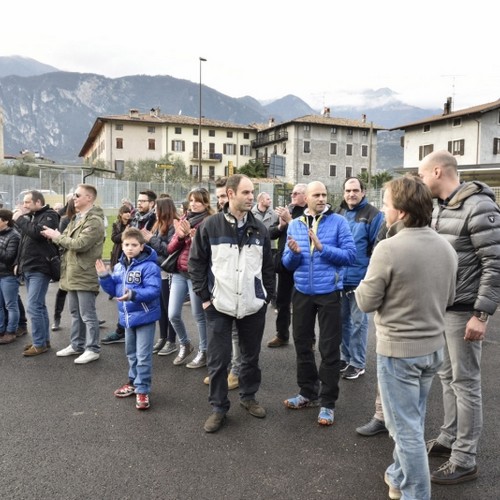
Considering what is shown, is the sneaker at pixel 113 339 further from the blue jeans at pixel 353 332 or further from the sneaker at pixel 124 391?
the blue jeans at pixel 353 332

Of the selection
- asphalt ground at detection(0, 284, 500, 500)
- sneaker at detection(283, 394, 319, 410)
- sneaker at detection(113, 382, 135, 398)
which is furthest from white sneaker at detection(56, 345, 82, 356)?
sneaker at detection(283, 394, 319, 410)

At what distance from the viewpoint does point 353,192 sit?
4934mm

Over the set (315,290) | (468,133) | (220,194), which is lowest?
(315,290)

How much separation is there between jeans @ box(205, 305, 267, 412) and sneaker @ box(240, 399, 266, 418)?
3cm

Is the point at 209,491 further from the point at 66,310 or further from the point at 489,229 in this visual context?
the point at 66,310

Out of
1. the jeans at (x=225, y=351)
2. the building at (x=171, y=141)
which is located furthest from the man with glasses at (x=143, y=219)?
the building at (x=171, y=141)

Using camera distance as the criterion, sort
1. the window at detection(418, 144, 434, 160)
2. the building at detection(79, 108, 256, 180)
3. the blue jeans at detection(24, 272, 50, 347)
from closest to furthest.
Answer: the blue jeans at detection(24, 272, 50, 347) < the window at detection(418, 144, 434, 160) < the building at detection(79, 108, 256, 180)

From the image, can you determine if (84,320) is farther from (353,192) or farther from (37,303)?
(353,192)

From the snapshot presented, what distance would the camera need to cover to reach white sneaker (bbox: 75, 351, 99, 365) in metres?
5.41

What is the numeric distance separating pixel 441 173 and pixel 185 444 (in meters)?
2.74

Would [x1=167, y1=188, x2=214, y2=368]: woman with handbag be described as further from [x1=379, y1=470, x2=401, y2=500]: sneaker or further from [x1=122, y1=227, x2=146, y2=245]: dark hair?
[x1=379, y1=470, x2=401, y2=500]: sneaker

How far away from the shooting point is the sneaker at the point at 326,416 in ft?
12.7

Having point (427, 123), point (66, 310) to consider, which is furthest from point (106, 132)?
point (66, 310)

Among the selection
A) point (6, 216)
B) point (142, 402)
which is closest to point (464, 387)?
point (142, 402)
